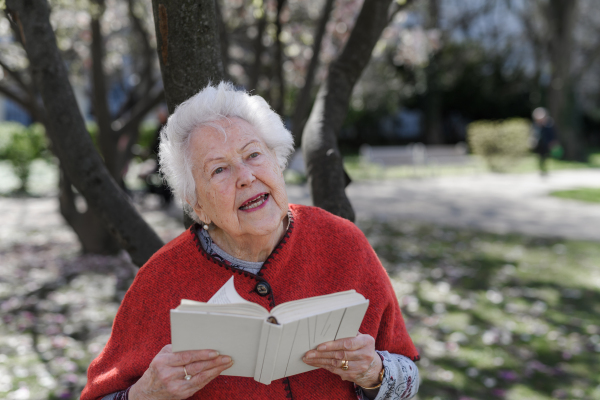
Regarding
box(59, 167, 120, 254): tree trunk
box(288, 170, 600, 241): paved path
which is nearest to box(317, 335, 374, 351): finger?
box(59, 167, 120, 254): tree trunk

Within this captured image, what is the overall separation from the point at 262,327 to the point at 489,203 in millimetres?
10194

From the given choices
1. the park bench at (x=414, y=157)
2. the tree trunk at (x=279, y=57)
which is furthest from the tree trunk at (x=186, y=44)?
the park bench at (x=414, y=157)

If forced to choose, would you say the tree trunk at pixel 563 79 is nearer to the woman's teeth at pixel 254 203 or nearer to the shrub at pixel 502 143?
the shrub at pixel 502 143

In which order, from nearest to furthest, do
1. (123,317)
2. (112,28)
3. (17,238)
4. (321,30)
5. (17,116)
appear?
1. (123,317)
2. (321,30)
3. (17,238)
4. (112,28)
5. (17,116)

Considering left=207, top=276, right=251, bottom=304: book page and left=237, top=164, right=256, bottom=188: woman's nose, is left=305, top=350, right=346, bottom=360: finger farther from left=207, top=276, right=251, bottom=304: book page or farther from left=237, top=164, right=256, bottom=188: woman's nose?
left=237, top=164, right=256, bottom=188: woman's nose

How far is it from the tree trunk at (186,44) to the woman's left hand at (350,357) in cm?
116

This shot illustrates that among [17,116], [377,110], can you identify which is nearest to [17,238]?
[377,110]

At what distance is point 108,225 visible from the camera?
7.74 feet

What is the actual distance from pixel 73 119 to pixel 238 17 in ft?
22.5

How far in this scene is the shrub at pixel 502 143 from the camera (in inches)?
612

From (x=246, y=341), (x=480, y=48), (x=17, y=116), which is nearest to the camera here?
(x=246, y=341)

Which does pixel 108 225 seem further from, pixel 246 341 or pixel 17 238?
pixel 17 238

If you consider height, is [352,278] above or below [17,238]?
above

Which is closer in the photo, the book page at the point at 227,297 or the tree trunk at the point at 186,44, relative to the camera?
the book page at the point at 227,297
